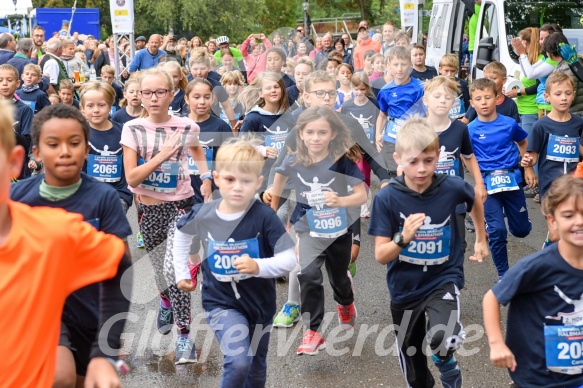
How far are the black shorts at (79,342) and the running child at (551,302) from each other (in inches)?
67.0

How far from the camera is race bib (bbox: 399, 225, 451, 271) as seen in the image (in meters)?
4.71

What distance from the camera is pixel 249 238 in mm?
4527

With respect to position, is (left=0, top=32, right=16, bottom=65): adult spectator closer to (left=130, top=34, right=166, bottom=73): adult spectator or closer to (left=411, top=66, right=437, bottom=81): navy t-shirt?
(left=130, top=34, right=166, bottom=73): adult spectator

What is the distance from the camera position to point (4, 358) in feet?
7.66

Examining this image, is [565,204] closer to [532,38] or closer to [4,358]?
[4,358]

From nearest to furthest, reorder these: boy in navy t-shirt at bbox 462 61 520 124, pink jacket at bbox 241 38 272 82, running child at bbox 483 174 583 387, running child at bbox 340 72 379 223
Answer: running child at bbox 483 174 583 387 → boy in navy t-shirt at bbox 462 61 520 124 → running child at bbox 340 72 379 223 → pink jacket at bbox 241 38 272 82

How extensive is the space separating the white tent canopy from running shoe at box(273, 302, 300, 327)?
32098 mm

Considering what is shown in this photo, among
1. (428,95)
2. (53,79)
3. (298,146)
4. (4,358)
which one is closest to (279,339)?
(298,146)

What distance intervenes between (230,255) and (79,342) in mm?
1006

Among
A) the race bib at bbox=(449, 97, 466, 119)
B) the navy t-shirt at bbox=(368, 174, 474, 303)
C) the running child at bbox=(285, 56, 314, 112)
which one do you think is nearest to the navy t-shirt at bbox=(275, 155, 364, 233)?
the navy t-shirt at bbox=(368, 174, 474, 303)

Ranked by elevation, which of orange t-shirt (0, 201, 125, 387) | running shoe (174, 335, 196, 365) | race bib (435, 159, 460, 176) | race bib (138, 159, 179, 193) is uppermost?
orange t-shirt (0, 201, 125, 387)

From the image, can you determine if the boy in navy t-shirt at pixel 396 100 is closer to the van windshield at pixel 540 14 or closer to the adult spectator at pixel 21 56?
the van windshield at pixel 540 14

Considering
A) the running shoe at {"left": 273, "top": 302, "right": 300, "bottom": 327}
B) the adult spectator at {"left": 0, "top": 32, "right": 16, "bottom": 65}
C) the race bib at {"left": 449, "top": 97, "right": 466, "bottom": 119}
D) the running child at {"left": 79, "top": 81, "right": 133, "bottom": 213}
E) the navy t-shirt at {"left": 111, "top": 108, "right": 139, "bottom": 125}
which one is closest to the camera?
the running shoe at {"left": 273, "top": 302, "right": 300, "bottom": 327}

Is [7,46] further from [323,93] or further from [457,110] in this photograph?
[323,93]
